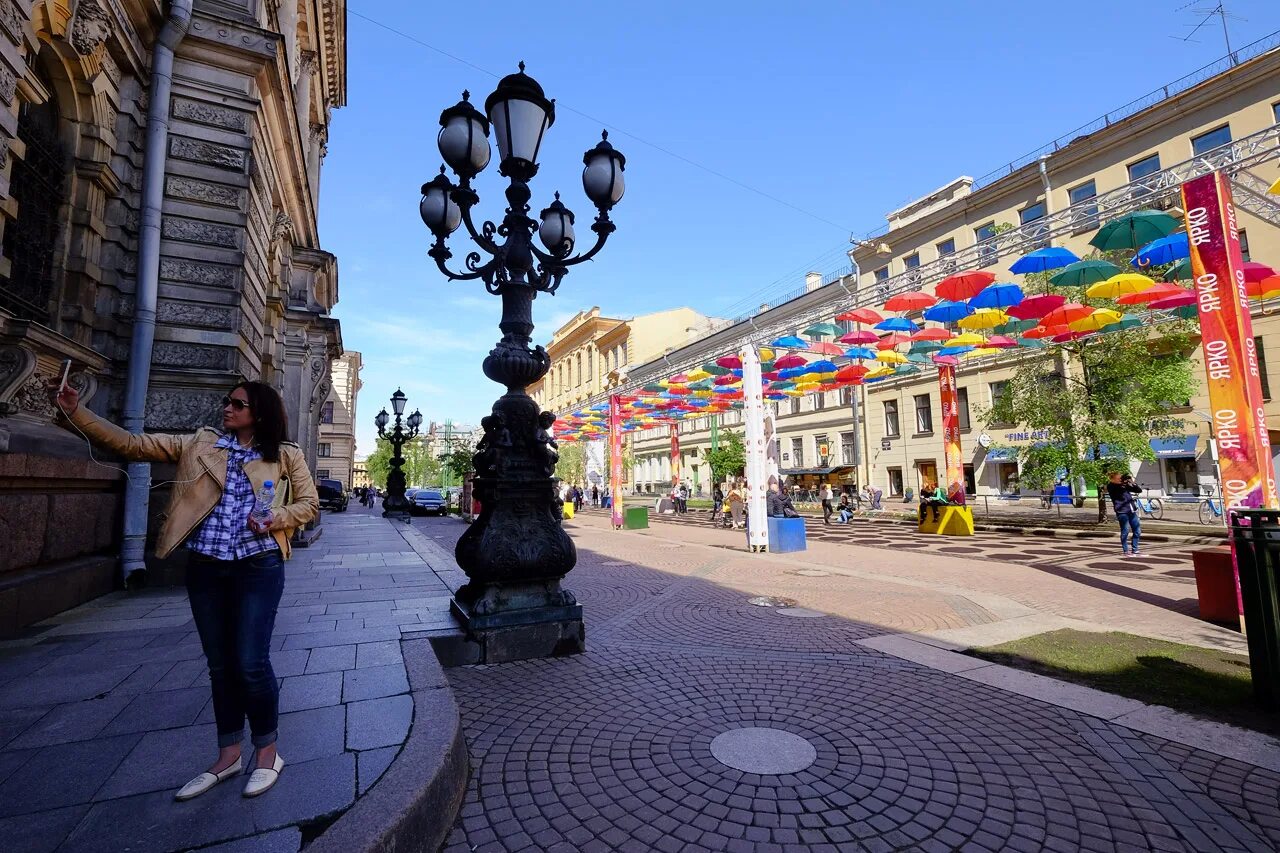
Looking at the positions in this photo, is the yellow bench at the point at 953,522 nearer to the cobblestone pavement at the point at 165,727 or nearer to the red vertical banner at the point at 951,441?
the red vertical banner at the point at 951,441

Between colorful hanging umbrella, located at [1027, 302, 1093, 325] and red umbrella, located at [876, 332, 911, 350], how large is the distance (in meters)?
3.12

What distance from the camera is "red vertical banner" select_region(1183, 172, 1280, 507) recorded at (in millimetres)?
6238

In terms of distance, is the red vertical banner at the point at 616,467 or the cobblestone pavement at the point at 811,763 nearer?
the cobblestone pavement at the point at 811,763

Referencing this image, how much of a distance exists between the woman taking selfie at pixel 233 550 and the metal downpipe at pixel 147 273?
595 centimetres

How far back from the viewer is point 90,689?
3.65 m

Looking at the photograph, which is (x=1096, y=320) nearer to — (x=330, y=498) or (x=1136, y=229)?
(x=1136, y=229)

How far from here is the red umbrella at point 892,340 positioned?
1636cm

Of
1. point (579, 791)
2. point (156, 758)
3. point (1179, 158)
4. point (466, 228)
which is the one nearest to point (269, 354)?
point (466, 228)

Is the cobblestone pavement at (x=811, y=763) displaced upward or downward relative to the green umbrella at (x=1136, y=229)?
downward

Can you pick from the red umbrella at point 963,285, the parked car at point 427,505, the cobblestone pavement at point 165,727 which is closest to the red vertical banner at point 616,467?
the red umbrella at point 963,285

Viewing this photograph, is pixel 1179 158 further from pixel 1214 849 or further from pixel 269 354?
pixel 269 354

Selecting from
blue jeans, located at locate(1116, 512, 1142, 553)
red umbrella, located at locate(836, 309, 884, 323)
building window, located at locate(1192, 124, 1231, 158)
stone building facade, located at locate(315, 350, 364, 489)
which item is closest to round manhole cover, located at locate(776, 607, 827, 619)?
blue jeans, located at locate(1116, 512, 1142, 553)

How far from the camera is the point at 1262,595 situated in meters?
4.00

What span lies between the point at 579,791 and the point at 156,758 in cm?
199
